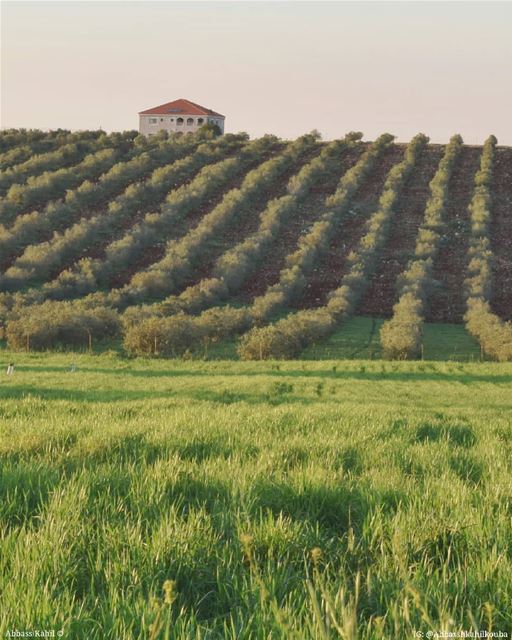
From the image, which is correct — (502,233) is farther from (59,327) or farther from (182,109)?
(182,109)

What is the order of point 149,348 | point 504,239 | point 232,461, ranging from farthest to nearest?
point 504,239
point 149,348
point 232,461

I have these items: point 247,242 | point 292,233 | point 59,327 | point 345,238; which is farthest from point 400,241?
point 59,327

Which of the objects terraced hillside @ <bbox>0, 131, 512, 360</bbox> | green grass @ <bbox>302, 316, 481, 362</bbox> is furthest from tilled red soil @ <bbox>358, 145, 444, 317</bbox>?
green grass @ <bbox>302, 316, 481, 362</bbox>

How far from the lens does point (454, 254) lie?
218ft

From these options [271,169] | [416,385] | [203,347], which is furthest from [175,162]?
[416,385]

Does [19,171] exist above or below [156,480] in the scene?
above

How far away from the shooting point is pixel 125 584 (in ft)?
12.3

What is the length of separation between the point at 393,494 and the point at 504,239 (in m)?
69.4

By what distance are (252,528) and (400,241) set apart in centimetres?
6754

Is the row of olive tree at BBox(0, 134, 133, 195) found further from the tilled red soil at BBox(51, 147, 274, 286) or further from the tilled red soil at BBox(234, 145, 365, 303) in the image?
the tilled red soil at BBox(234, 145, 365, 303)

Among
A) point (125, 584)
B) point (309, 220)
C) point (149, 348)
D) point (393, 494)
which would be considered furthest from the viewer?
point (309, 220)

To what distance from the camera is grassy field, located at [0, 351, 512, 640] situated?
3.27 metres

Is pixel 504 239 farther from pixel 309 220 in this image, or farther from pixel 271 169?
pixel 271 169

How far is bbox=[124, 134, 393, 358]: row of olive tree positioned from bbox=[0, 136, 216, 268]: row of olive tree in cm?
2148
